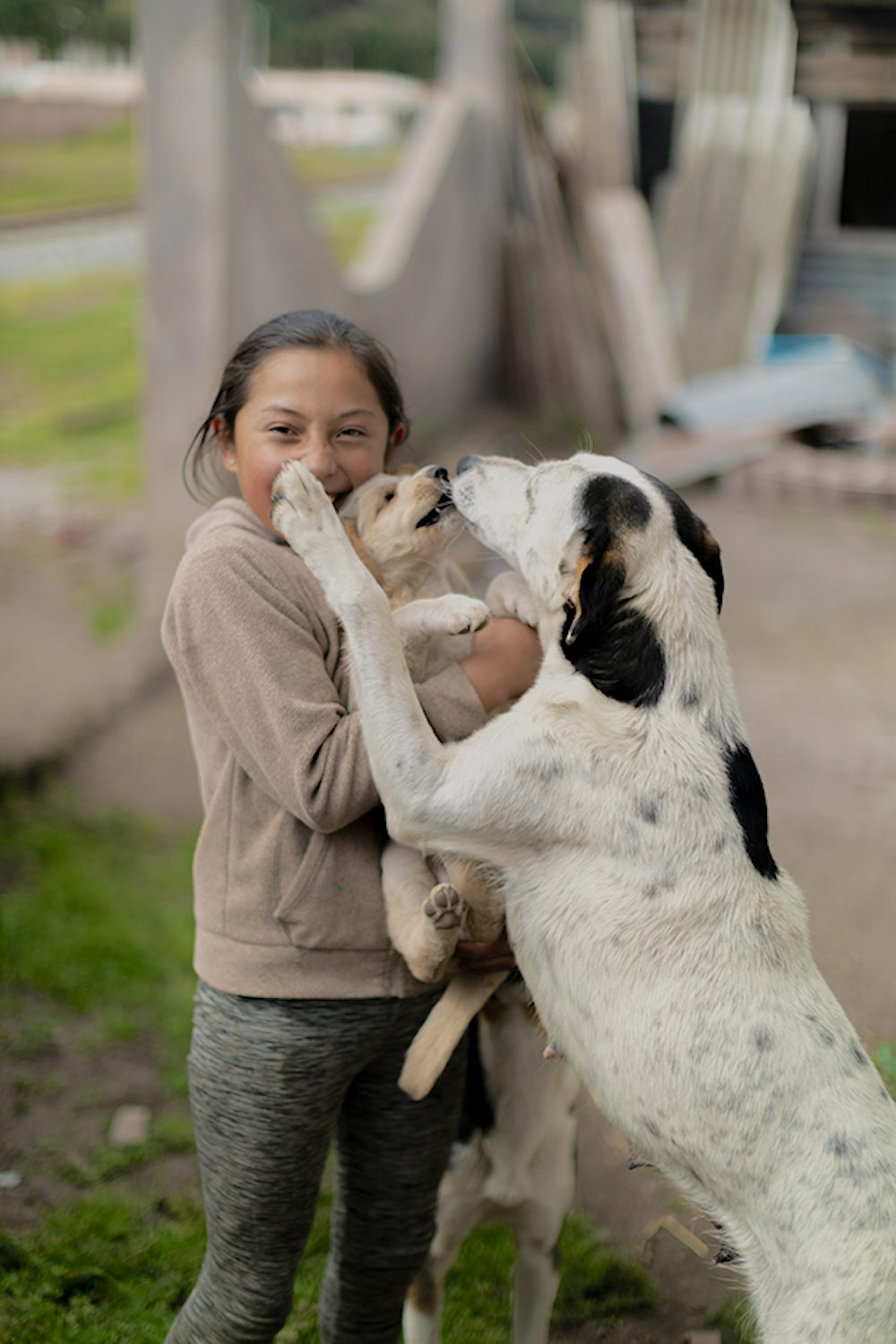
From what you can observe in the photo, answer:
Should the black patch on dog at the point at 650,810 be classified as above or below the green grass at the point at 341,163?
below

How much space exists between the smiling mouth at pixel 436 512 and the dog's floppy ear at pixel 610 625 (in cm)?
29

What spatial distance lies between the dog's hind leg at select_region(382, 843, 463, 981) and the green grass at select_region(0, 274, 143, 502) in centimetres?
808

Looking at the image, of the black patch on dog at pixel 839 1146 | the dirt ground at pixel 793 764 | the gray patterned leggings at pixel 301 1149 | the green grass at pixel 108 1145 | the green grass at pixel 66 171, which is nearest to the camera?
the black patch on dog at pixel 839 1146

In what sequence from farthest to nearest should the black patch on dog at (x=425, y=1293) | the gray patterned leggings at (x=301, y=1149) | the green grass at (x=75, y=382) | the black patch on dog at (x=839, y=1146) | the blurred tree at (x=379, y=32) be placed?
the blurred tree at (x=379, y=32) → the green grass at (x=75, y=382) → the black patch on dog at (x=425, y=1293) → the gray patterned leggings at (x=301, y=1149) → the black patch on dog at (x=839, y=1146)

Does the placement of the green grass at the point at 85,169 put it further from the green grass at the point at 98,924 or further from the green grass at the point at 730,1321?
the green grass at the point at 730,1321

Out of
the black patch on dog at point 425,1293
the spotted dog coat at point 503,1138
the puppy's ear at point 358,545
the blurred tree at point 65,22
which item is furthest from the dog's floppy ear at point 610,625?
the blurred tree at point 65,22

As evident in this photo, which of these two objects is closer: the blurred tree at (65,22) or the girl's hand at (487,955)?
the girl's hand at (487,955)

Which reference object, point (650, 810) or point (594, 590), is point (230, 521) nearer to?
point (594, 590)

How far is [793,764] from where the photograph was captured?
6.04 metres

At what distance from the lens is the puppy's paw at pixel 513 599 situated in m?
2.55

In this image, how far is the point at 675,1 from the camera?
11781 mm

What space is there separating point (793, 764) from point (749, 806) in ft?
13.0

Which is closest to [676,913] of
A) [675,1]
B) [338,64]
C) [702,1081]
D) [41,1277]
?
[702,1081]

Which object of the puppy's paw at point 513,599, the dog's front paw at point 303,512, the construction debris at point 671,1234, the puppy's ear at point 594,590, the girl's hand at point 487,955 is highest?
the dog's front paw at point 303,512
